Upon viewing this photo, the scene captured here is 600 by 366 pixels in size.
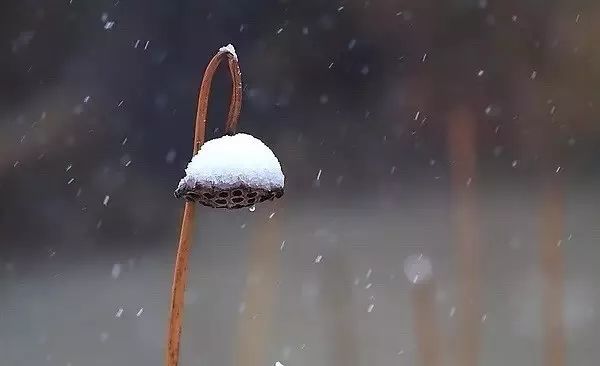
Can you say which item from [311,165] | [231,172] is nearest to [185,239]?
[231,172]

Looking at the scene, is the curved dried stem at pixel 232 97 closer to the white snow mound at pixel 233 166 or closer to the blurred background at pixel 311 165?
the white snow mound at pixel 233 166

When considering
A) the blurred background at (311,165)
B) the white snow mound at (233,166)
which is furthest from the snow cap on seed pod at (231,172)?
the blurred background at (311,165)

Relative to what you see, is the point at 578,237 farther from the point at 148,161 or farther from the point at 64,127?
the point at 64,127

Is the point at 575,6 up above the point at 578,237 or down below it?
above

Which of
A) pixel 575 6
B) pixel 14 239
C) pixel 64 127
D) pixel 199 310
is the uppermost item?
pixel 575 6

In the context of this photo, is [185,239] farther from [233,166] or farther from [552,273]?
[552,273]

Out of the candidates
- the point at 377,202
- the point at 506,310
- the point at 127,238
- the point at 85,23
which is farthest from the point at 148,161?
the point at 506,310

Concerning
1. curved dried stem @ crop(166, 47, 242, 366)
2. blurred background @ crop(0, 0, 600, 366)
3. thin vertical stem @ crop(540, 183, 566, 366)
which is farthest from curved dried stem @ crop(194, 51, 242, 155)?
thin vertical stem @ crop(540, 183, 566, 366)
